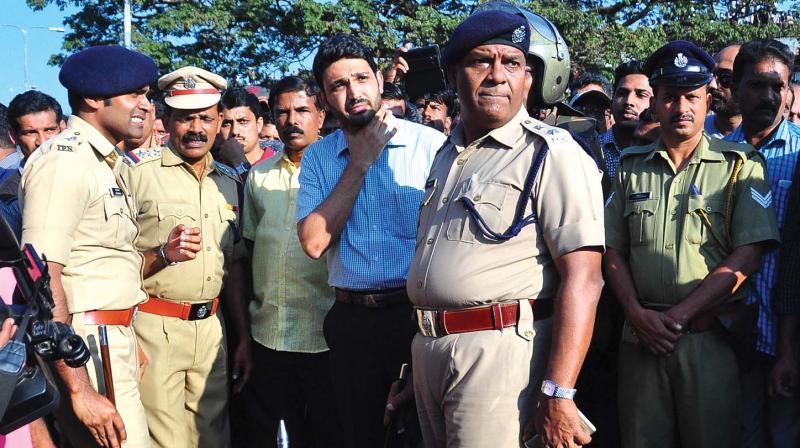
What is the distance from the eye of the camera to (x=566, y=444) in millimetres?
2307

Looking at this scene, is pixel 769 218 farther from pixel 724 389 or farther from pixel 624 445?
pixel 624 445

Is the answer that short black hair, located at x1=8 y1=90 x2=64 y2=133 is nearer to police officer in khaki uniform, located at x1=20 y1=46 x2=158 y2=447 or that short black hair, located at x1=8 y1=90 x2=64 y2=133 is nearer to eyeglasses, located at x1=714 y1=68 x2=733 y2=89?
police officer in khaki uniform, located at x1=20 y1=46 x2=158 y2=447

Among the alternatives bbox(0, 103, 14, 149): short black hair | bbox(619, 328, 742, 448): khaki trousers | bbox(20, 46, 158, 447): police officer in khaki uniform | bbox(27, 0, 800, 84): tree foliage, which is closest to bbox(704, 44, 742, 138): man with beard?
bbox(619, 328, 742, 448): khaki trousers

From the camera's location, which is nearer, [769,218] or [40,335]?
[40,335]

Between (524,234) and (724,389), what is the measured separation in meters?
1.40

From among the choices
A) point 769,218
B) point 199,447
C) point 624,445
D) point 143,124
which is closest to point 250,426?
point 199,447

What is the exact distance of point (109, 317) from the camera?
11.4 ft

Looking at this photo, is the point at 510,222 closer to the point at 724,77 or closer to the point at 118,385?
the point at 118,385

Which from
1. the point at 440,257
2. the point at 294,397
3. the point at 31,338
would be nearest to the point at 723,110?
the point at 440,257

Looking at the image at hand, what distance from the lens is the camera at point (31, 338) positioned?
95.2 inches

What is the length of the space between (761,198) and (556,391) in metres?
1.57

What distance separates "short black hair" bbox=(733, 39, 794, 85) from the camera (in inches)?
151

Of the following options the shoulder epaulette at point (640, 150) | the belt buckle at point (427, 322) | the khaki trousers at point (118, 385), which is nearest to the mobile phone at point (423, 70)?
the shoulder epaulette at point (640, 150)

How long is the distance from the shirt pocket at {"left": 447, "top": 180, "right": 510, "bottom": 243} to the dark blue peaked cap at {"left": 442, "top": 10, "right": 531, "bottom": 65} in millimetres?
454
